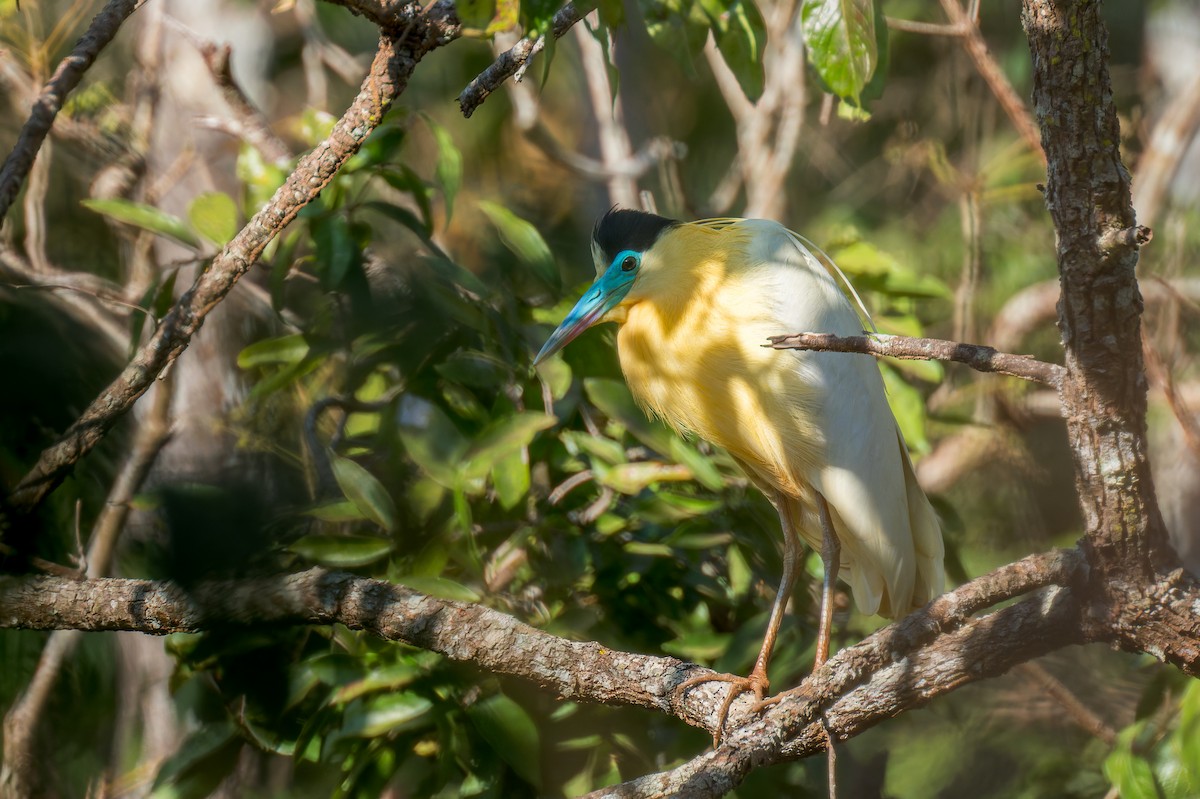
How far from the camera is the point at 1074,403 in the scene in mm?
1286

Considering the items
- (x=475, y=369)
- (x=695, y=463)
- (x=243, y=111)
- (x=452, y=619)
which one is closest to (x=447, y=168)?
(x=475, y=369)

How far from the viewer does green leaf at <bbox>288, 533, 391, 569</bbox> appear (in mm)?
1700

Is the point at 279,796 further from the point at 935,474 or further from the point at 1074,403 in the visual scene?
the point at 935,474

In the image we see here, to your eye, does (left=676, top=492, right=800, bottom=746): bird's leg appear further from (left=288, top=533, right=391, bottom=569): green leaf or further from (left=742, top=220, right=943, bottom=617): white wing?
(left=288, top=533, right=391, bottom=569): green leaf

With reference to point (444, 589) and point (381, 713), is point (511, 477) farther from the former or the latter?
point (381, 713)

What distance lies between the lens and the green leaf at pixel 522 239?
1.99 meters

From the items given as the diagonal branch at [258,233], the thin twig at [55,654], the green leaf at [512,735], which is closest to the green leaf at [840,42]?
the diagonal branch at [258,233]

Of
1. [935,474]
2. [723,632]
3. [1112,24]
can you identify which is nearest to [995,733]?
[723,632]

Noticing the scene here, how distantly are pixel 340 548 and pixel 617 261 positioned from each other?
0.81 m

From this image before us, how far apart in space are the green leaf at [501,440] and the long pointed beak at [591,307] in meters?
0.13

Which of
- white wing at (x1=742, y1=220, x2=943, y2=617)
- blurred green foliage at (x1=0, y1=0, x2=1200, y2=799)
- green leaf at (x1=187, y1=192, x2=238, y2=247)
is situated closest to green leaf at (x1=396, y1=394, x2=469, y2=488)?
blurred green foliage at (x1=0, y1=0, x2=1200, y2=799)

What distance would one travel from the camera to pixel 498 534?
2014 mm

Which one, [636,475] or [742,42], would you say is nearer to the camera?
[742,42]

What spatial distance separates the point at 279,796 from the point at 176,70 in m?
1.87
